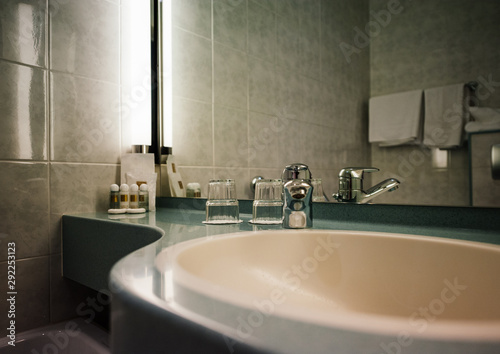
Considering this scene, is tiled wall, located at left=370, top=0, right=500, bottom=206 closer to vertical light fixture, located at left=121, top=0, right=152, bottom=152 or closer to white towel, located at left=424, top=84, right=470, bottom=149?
white towel, located at left=424, top=84, right=470, bottom=149

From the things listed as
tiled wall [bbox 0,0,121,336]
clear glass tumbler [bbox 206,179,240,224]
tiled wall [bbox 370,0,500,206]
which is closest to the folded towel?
tiled wall [bbox 370,0,500,206]

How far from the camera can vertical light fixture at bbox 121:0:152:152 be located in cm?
142

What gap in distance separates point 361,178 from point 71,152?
962 mm

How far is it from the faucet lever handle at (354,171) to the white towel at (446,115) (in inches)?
5.6

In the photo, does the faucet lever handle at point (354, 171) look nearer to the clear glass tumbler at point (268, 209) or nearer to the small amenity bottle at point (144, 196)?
the clear glass tumbler at point (268, 209)

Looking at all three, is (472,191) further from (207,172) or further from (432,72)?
(207,172)

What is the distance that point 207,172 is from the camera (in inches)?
54.1

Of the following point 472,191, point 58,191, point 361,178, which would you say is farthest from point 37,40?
point 472,191

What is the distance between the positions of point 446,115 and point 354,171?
25 centimetres

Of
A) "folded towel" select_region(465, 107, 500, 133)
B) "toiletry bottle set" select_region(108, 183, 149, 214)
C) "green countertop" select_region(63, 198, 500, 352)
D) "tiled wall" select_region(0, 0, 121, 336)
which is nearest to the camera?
"green countertop" select_region(63, 198, 500, 352)

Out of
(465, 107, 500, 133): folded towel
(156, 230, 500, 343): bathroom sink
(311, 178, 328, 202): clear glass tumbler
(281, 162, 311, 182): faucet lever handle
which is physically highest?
(465, 107, 500, 133): folded towel

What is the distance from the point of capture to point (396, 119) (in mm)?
855

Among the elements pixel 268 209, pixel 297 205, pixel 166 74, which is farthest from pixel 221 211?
pixel 166 74

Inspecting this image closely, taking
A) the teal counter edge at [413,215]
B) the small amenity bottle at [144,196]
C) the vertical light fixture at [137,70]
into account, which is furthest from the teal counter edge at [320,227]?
the vertical light fixture at [137,70]
